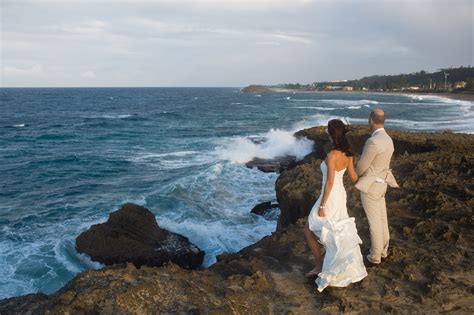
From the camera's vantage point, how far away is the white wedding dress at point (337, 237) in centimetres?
505

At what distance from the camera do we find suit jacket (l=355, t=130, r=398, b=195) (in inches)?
209

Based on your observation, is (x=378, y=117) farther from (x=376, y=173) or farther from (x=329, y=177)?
(x=329, y=177)

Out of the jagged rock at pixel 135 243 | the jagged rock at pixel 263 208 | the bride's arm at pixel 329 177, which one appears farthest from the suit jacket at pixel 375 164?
the jagged rock at pixel 263 208

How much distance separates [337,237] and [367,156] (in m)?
1.08

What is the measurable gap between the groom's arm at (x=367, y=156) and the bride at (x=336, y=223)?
248 mm

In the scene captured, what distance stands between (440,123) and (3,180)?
34.7m

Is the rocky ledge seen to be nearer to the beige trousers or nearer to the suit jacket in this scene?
the beige trousers

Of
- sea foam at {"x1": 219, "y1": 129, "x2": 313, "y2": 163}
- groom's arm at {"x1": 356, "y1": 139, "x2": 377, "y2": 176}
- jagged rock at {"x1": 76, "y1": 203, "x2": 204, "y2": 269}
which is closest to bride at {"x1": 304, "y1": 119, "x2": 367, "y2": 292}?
groom's arm at {"x1": 356, "y1": 139, "x2": 377, "y2": 176}

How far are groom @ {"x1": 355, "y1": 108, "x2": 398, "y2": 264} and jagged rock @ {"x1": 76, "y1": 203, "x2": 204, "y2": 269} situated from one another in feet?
20.6

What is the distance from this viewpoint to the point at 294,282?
5629 mm

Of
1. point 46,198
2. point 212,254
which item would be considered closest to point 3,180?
point 46,198

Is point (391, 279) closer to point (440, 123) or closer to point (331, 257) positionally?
point (331, 257)

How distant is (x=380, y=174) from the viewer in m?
5.45

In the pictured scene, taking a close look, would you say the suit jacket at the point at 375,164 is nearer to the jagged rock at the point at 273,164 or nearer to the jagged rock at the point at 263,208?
the jagged rock at the point at 263,208
